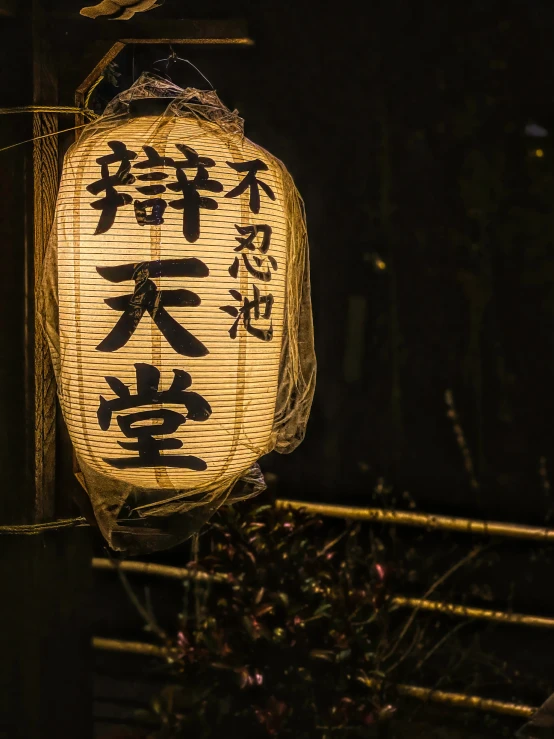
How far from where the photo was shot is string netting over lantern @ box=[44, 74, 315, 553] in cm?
145

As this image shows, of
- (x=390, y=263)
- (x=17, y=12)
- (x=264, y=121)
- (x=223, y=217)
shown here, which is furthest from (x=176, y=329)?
(x=264, y=121)

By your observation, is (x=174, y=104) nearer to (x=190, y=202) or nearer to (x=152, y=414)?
(x=190, y=202)

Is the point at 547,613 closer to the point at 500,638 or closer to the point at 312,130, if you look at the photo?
the point at 500,638

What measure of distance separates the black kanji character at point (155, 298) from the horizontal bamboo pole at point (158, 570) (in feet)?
6.46

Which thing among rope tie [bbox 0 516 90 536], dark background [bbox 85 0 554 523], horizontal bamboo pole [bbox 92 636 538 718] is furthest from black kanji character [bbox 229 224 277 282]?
horizontal bamboo pole [bbox 92 636 538 718]

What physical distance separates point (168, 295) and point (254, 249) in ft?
0.66

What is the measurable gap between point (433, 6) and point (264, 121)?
2.51 ft

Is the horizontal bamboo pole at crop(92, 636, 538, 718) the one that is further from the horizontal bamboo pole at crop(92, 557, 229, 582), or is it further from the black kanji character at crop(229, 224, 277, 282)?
the black kanji character at crop(229, 224, 277, 282)

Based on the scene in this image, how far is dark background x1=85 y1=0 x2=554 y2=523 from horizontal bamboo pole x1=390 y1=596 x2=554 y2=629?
0.36 meters

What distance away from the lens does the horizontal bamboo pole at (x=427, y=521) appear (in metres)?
2.87

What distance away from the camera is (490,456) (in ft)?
9.53

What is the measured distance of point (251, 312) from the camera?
1518mm

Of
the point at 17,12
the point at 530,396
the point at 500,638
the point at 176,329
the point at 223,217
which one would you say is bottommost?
the point at 500,638

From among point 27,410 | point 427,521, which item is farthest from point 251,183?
point 427,521
